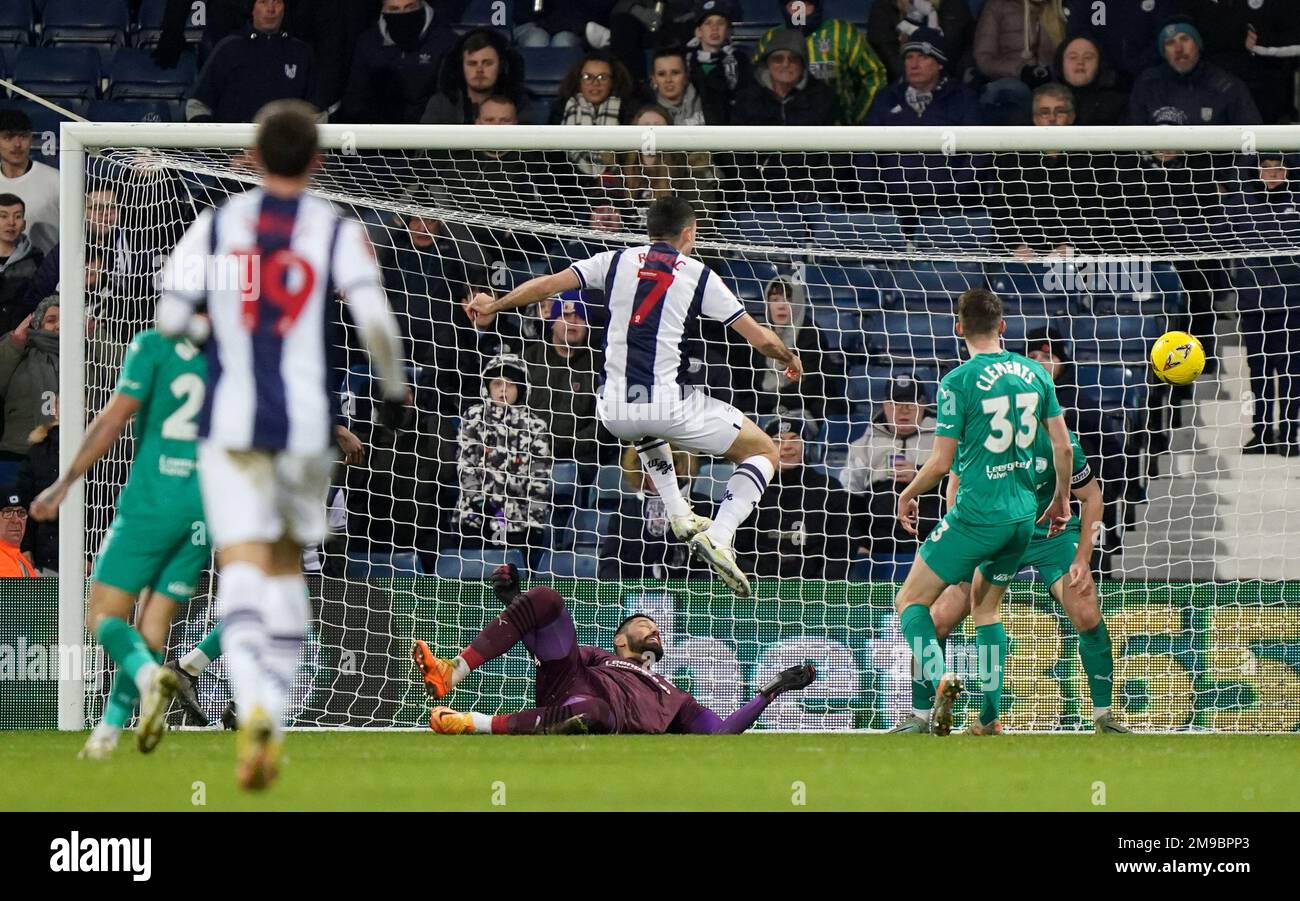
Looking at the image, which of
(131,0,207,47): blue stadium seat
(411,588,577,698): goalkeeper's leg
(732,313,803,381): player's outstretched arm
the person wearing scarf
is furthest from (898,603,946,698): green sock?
(131,0,207,47): blue stadium seat

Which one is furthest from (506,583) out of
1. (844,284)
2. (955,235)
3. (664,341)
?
(955,235)

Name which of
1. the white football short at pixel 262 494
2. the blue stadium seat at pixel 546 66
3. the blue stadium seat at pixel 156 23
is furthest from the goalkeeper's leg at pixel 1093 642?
the blue stadium seat at pixel 156 23

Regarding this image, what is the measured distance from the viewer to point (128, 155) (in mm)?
9305

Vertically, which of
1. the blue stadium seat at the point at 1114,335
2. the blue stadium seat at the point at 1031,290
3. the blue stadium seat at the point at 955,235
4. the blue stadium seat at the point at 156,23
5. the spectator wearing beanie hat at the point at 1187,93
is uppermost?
the blue stadium seat at the point at 156,23

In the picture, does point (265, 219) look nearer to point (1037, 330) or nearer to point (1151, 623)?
point (1151, 623)

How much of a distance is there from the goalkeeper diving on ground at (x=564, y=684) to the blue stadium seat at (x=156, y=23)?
19.8 feet

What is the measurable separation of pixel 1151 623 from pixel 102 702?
547 centimetres

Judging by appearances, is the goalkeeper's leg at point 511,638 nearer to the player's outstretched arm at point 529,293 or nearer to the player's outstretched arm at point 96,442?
the player's outstretched arm at point 529,293

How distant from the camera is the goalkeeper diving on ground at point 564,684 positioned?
27.8ft

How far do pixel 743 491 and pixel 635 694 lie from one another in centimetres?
116

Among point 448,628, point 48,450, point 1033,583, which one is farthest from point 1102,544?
point 48,450

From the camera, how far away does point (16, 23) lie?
1328 centimetres

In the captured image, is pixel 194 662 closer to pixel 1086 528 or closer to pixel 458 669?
pixel 458 669

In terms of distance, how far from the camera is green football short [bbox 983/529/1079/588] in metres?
8.95
